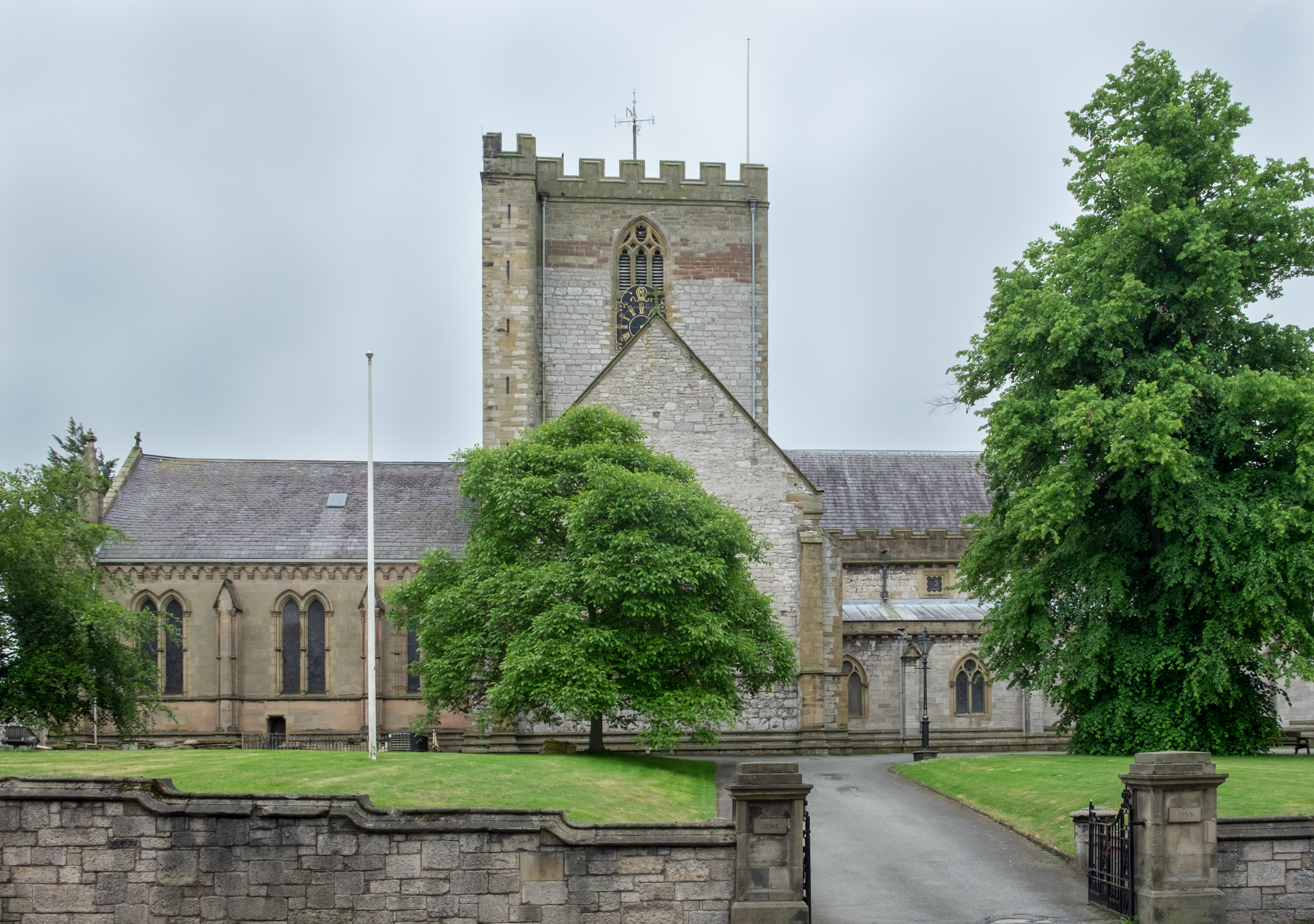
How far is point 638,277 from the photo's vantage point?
44.0 m

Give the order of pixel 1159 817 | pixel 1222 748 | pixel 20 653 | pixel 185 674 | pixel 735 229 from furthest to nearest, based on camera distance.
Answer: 1. pixel 735 229
2. pixel 185 674
3. pixel 20 653
4. pixel 1222 748
5. pixel 1159 817

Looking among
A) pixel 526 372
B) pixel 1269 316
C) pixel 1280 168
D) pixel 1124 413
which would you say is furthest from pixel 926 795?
pixel 526 372

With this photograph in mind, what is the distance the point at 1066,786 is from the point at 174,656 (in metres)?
30.9

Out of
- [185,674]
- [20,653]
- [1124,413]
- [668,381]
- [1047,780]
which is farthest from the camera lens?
[185,674]

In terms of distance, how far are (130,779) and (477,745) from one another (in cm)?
2256

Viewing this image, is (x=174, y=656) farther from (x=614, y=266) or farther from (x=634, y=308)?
(x=614, y=266)

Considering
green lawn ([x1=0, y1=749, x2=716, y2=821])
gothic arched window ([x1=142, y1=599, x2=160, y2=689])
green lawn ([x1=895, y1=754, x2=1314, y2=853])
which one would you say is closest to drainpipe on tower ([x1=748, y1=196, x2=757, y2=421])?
green lawn ([x1=895, y1=754, x2=1314, y2=853])

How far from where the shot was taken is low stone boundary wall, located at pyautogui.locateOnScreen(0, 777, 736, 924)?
14.2 m

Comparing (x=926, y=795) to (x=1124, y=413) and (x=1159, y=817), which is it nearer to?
(x=1124, y=413)

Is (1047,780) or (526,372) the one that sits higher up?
(526,372)

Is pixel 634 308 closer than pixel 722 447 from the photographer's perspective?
No

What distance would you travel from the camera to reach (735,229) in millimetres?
44312

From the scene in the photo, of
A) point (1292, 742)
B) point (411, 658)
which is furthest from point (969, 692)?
point (411, 658)

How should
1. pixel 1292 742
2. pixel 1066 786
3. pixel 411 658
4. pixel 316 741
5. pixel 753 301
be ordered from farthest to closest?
pixel 753 301 < pixel 411 658 < pixel 316 741 < pixel 1292 742 < pixel 1066 786
